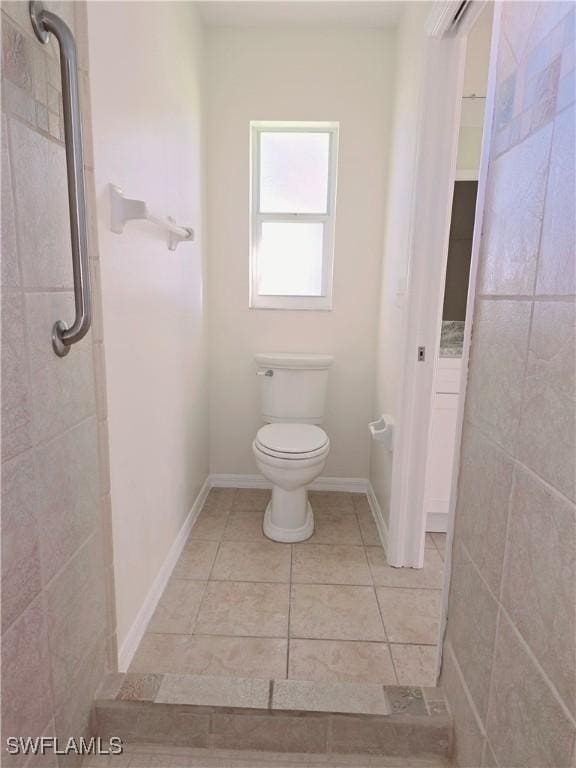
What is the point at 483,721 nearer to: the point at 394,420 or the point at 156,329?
the point at 394,420

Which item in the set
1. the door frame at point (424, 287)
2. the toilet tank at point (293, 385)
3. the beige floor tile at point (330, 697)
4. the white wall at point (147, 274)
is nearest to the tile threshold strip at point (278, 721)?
the beige floor tile at point (330, 697)

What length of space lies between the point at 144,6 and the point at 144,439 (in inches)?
53.0

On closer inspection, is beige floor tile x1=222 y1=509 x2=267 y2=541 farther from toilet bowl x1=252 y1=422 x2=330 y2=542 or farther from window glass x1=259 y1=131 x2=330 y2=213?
window glass x1=259 y1=131 x2=330 y2=213

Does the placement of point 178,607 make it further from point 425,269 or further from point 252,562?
point 425,269

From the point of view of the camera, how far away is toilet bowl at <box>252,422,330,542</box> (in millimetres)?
2014

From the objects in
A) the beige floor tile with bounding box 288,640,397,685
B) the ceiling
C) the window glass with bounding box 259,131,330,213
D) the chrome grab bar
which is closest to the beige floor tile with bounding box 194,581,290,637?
the beige floor tile with bounding box 288,640,397,685

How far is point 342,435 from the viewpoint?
2.68 meters

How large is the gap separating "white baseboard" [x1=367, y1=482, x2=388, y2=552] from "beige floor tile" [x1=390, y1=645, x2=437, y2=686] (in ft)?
1.81

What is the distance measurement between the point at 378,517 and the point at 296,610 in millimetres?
783

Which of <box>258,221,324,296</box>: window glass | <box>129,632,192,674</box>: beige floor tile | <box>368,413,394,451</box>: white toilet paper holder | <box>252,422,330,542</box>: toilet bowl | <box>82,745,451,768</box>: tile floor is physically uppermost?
<box>258,221,324,296</box>: window glass

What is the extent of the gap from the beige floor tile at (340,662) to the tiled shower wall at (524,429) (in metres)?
0.32

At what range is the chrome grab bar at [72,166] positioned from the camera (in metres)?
0.83

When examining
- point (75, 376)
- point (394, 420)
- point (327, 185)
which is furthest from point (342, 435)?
point (75, 376)

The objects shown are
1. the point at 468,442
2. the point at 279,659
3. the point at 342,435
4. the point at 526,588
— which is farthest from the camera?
the point at 342,435
